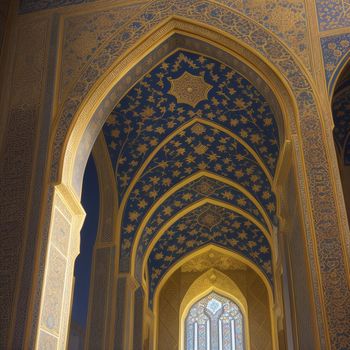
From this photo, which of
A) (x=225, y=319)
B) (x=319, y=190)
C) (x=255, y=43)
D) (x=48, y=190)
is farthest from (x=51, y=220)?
(x=225, y=319)

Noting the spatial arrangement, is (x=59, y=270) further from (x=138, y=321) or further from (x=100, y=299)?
(x=138, y=321)

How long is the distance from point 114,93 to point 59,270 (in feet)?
7.88

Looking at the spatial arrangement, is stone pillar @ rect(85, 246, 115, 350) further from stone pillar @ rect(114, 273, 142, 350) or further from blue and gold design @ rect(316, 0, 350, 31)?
blue and gold design @ rect(316, 0, 350, 31)

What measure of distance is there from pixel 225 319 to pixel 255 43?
8.40 meters

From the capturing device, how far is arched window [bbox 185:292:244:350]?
12875 mm

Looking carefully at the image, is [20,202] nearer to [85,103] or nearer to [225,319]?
[85,103]

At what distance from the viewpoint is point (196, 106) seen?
892 cm

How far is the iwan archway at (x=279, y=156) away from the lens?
5.10 meters

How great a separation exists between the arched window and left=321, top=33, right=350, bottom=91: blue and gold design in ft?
27.5

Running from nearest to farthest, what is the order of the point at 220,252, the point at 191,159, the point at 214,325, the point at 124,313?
1. the point at 124,313
2. the point at 191,159
3. the point at 220,252
4. the point at 214,325

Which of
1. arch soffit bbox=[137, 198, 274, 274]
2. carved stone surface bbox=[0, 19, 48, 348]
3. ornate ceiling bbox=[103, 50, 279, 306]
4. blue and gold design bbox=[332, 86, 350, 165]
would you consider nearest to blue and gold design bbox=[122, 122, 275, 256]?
ornate ceiling bbox=[103, 50, 279, 306]

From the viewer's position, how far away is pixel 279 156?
6.71 metres

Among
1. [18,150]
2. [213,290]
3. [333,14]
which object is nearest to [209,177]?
[213,290]

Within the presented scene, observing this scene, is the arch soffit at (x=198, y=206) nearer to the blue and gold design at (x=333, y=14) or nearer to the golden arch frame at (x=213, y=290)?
the golden arch frame at (x=213, y=290)
